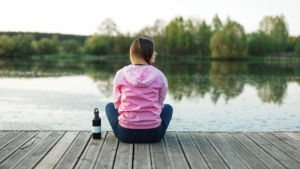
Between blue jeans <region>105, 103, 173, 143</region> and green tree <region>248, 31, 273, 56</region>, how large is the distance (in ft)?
207

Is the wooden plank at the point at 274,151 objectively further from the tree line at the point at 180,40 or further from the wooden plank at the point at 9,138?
the tree line at the point at 180,40

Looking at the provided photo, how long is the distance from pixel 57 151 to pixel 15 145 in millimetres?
560

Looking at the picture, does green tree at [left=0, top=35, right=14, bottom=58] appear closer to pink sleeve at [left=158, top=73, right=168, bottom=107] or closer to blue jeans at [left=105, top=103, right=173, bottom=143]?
blue jeans at [left=105, top=103, right=173, bottom=143]

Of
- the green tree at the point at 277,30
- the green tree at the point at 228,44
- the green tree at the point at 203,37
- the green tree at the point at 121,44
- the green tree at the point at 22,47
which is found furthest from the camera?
the green tree at the point at 277,30

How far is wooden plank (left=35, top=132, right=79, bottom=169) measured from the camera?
2.87m

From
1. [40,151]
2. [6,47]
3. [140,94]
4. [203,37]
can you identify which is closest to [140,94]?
[140,94]

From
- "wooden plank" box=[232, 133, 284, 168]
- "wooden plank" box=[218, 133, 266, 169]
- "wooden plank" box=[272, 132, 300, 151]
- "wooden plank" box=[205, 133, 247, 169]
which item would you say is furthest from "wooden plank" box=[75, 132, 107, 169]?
"wooden plank" box=[272, 132, 300, 151]

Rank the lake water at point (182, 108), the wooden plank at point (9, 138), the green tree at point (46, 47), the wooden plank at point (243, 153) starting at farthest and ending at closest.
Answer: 1. the green tree at point (46, 47)
2. the lake water at point (182, 108)
3. the wooden plank at point (9, 138)
4. the wooden plank at point (243, 153)

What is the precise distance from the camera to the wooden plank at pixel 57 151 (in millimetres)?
2869

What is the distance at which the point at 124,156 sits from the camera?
3.12 metres

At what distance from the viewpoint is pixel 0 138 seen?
373 centimetres

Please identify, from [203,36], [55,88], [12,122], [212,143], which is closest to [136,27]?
[203,36]

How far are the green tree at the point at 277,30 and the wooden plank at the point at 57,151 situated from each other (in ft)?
219

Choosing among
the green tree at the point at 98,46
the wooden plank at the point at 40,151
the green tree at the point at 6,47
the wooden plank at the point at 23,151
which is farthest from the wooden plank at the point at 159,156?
the green tree at the point at 6,47
